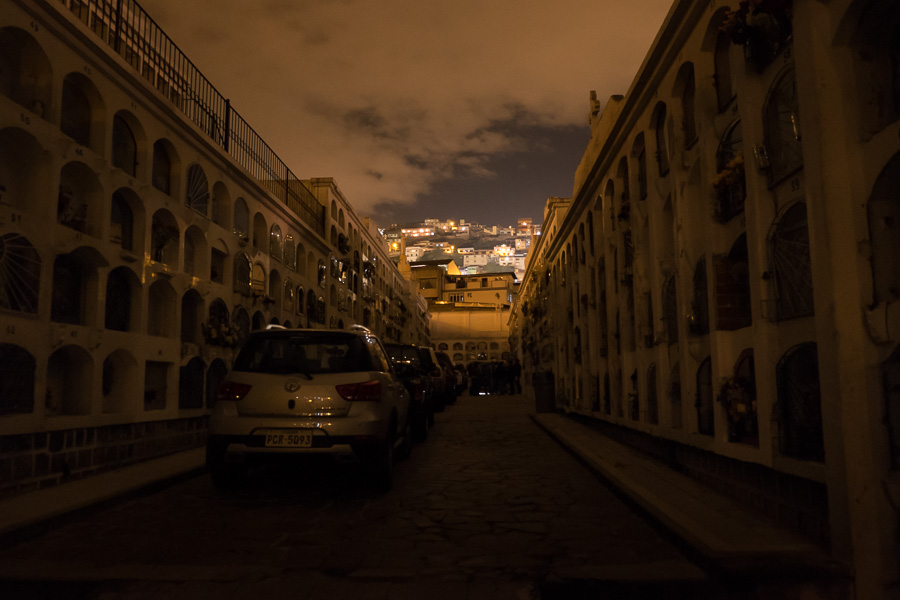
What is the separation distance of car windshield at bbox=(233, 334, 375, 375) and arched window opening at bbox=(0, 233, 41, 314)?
7.18 feet

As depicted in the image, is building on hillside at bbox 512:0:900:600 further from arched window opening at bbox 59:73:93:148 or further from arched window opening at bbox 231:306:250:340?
arched window opening at bbox 231:306:250:340

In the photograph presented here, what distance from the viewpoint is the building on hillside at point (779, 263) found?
3.81m

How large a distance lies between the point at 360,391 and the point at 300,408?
608 millimetres

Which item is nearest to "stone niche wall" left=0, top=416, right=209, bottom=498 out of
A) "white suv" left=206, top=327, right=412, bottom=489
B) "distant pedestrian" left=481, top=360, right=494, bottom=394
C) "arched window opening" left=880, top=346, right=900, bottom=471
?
"white suv" left=206, top=327, right=412, bottom=489

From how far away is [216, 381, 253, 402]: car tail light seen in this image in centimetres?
647

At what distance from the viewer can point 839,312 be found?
A: 12.9 feet

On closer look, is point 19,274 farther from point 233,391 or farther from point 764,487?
point 764,487

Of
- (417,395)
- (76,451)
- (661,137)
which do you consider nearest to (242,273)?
(417,395)

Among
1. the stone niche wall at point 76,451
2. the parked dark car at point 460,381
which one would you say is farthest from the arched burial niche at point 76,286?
the parked dark car at point 460,381

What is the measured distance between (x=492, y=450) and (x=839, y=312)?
734cm

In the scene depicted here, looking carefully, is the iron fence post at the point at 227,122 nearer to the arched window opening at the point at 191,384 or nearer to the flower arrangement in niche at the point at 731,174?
the arched window opening at the point at 191,384

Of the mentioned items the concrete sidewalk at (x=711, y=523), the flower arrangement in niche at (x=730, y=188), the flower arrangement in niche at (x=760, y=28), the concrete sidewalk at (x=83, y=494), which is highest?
the flower arrangement in niche at (x=760, y=28)

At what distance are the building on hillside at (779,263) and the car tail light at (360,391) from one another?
3323 mm

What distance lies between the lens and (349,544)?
4.86 metres
